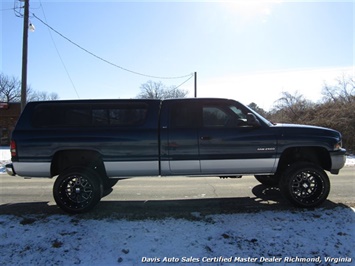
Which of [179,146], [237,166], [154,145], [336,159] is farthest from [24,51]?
[336,159]

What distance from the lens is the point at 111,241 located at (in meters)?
3.79

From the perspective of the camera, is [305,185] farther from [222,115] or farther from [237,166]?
[222,115]

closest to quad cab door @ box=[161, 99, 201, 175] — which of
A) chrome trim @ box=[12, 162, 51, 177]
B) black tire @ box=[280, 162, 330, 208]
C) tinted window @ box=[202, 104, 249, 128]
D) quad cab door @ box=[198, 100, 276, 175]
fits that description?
quad cab door @ box=[198, 100, 276, 175]

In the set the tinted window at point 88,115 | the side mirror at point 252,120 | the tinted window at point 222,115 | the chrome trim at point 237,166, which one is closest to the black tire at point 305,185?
the chrome trim at point 237,166

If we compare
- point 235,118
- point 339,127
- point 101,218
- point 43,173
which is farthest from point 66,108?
point 339,127

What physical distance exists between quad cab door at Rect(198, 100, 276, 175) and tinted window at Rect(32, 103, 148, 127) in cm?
124

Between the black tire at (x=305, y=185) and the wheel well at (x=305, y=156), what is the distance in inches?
9.8

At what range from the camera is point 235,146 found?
509cm

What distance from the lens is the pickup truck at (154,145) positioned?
4.97 metres

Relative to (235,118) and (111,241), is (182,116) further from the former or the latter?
(111,241)

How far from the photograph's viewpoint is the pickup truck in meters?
4.97

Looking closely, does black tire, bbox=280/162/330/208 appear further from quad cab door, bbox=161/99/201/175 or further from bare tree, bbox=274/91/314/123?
bare tree, bbox=274/91/314/123

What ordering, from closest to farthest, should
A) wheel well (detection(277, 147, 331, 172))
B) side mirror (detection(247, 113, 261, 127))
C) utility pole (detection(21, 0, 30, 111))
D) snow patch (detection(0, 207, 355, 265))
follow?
snow patch (detection(0, 207, 355, 265)) → side mirror (detection(247, 113, 261, 127)) → wheel well (detection(277, 147, 331, 172)) → utility pole (detection(21, 0, 30, 111))

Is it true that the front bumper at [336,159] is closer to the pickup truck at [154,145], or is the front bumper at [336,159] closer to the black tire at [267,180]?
the pickup truck at [154,145]
